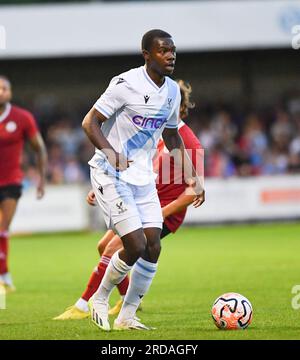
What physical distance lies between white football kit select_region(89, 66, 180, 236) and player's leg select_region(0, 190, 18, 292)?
465 centimetres

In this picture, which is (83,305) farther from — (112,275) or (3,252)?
(3,252)

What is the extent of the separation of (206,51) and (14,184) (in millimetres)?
16556

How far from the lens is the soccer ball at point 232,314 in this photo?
8.38 meters

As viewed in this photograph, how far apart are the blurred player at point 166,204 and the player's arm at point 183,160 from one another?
0.86m

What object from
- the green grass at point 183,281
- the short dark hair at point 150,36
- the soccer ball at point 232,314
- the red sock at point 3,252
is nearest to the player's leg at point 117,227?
the green grass at point 183,281

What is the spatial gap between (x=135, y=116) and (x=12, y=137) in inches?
205

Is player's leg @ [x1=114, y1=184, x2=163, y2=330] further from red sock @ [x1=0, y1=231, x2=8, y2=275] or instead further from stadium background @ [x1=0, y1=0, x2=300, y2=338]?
stadium background @ [x1=0, y1=0, x2=300, y2=338]

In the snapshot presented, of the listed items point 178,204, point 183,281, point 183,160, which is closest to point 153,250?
point 183,160

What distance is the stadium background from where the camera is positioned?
2381 centimetres

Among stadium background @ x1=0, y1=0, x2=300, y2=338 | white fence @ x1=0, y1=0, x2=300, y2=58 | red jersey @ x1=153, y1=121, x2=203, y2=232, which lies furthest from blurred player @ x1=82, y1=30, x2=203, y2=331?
white fence @ x1=0, y1=0, x2=300, y2=58

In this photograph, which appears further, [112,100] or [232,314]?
[232,314]

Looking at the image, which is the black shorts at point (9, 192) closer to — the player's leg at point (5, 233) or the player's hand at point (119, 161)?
the player's leg at point (5, 233)

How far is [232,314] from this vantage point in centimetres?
839
